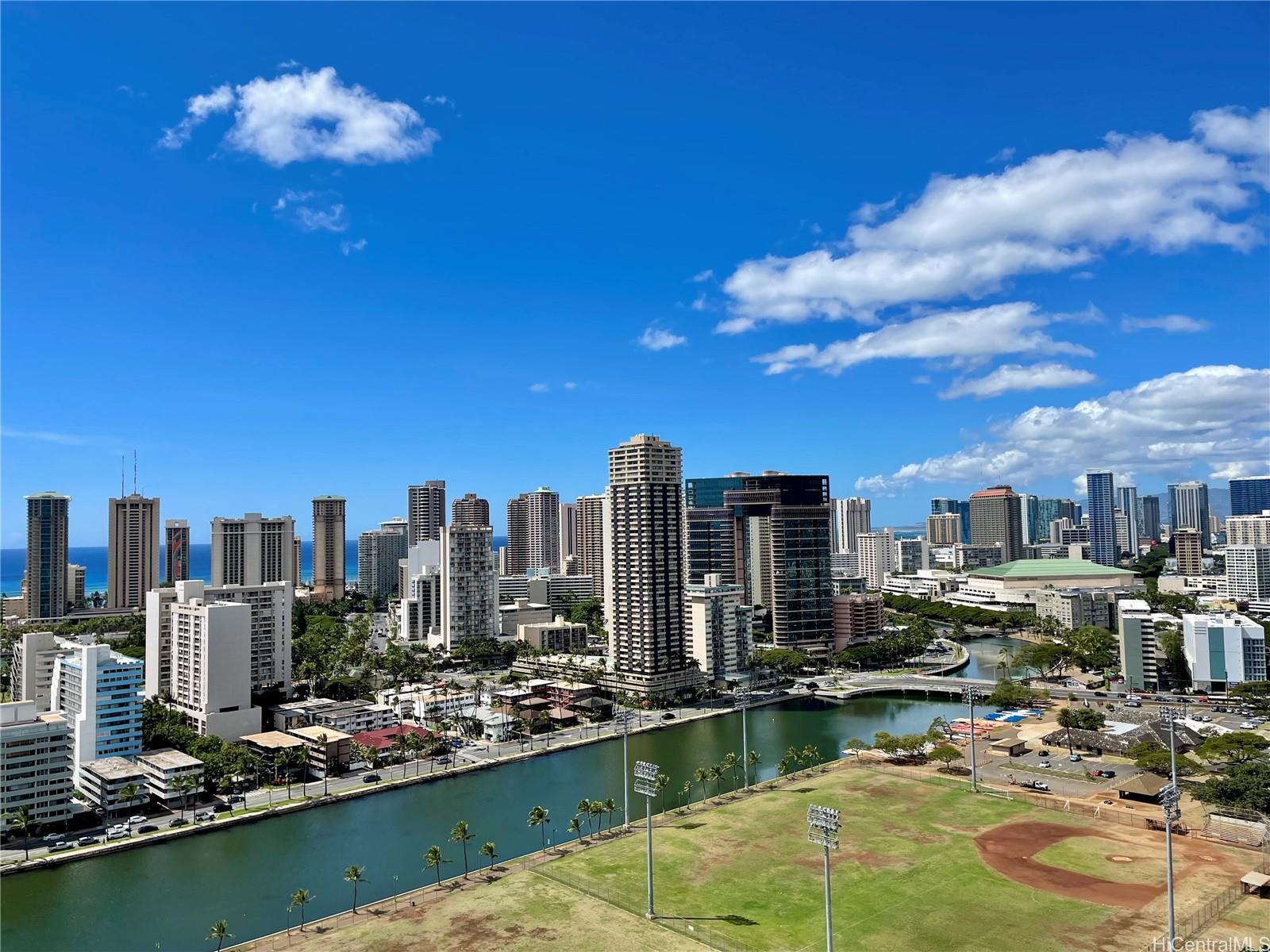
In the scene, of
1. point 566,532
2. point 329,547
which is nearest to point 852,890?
point 329,547

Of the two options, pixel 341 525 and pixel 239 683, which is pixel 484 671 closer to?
pixel 239 683

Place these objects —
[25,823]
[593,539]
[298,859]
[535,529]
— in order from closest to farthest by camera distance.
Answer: [298,859]
[25,823]
[593,539]
[535,529]

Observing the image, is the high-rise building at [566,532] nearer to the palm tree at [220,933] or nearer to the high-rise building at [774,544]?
the high-rise building at [774,544]

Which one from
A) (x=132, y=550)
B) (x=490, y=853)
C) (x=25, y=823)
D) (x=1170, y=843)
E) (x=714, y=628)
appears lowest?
(x=490, y=853)

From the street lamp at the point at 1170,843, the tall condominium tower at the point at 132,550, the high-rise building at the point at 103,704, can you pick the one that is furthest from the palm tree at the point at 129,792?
the tall condominium tower at the point at 132,550

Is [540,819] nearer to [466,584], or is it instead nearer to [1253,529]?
[466,584]

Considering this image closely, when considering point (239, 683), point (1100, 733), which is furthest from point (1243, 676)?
point (239, 683)

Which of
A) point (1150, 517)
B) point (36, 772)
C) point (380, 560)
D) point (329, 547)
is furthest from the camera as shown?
point (1150, 517)
